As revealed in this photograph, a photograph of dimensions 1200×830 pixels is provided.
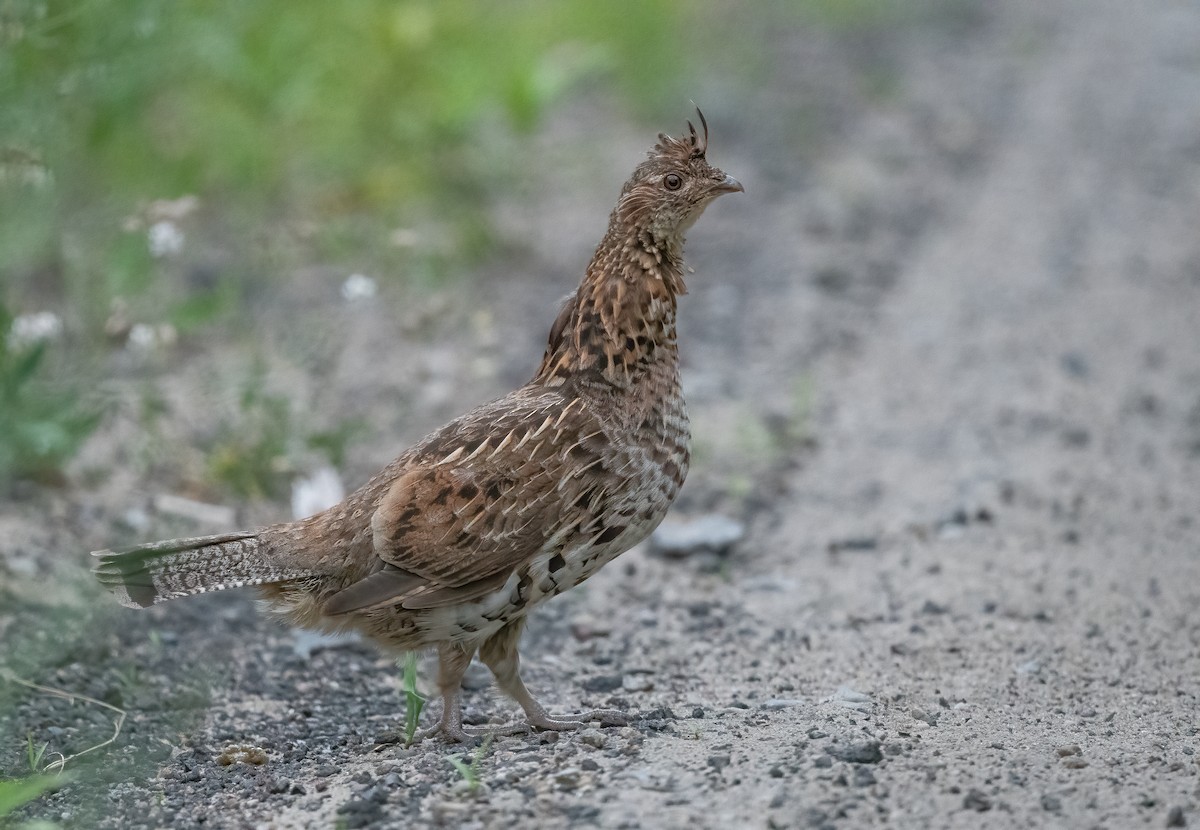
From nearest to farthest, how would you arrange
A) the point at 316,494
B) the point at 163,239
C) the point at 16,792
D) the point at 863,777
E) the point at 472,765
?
the point at 16,792 < the point at 863,777 < the point at 472,765 < the point at 316,494 < the point at 163,239

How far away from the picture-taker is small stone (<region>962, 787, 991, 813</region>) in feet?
12.9

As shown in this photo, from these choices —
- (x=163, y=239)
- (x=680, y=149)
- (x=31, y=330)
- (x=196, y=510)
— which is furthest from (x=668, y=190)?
(x=31, y=330)

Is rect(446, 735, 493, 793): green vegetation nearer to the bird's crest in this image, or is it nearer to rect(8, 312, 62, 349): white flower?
the bird's crest

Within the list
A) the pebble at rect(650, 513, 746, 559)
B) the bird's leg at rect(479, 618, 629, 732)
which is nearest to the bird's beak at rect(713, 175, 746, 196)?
the bird's leg at rect(479, 618, 629, 732)

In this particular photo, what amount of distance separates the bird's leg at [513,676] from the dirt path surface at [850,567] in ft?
0.64

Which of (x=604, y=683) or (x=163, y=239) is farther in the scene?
(x=163, y=239)

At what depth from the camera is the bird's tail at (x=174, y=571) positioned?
4.85m

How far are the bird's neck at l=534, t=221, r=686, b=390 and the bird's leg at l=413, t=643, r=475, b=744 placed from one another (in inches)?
36.2

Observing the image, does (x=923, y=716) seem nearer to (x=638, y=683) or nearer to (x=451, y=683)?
(x=638, y=683)

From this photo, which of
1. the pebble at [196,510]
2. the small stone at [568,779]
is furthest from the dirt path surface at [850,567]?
the pebble at [196,510]

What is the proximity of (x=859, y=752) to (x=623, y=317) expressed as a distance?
159cm

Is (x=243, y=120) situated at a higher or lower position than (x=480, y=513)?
higher

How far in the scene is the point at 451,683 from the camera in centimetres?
485

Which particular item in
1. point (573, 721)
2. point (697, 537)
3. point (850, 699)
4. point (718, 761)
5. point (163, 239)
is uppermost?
point (163, 239)
